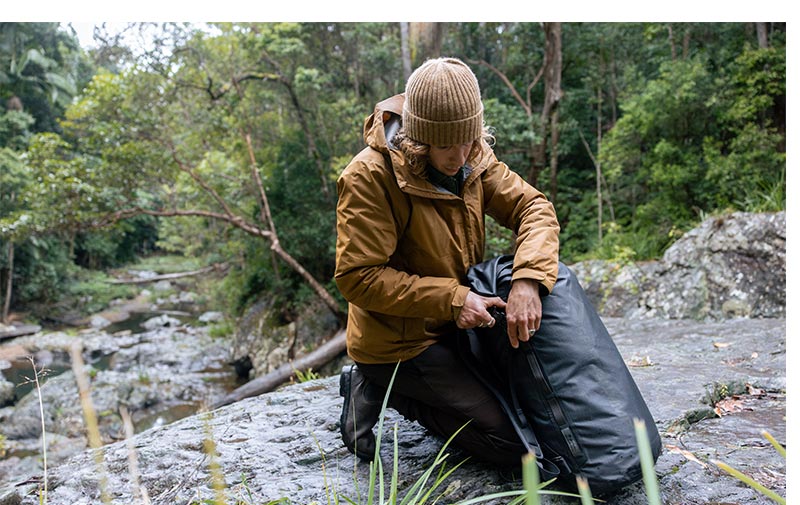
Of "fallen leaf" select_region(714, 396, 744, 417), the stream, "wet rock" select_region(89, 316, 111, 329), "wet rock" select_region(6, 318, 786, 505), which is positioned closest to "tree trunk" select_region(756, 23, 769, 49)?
"wet rock" select_region(6, 318, 786, 505)

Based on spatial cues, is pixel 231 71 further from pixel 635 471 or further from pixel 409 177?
pixel 635 471

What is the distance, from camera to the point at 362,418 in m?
2.21

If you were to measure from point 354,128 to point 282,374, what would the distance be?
442 centimetres

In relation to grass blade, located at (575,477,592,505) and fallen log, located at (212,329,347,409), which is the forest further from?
grass blade, located at (575,477,592,505)

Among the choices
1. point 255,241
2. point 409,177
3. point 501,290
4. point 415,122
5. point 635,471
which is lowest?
point 255,241

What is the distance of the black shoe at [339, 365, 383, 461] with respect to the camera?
7.19ft

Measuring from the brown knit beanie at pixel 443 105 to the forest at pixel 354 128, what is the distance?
5.16 meters

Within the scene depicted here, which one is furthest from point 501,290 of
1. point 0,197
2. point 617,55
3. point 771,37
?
point 0,197

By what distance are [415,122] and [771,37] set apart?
289 inches

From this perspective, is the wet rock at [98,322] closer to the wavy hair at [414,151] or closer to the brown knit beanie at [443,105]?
the wavy hair at [414,151]

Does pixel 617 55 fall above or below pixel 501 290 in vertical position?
above

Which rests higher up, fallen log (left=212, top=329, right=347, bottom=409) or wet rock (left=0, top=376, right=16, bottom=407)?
fallen log (left=212, top=329, right=347, bottom=409)

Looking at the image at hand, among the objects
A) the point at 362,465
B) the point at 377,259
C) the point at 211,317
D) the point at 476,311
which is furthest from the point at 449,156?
the point at 211,317

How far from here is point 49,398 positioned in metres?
10.1
